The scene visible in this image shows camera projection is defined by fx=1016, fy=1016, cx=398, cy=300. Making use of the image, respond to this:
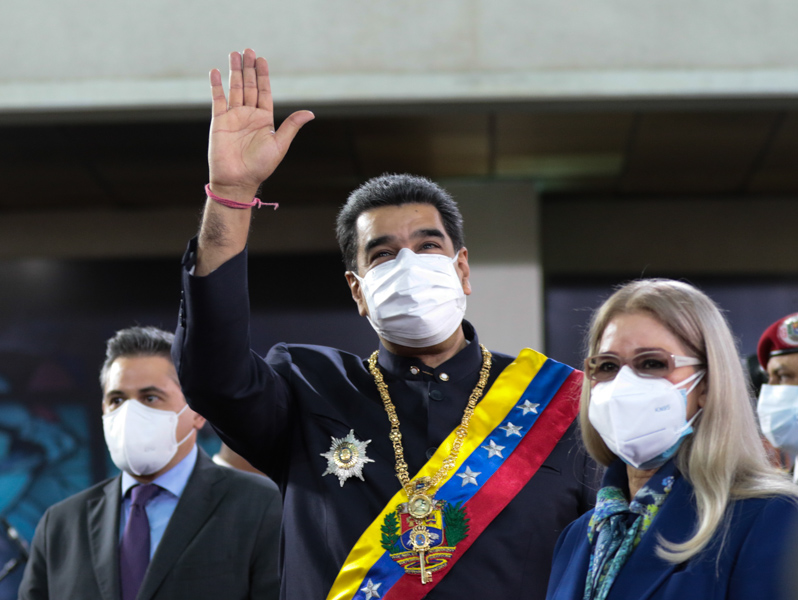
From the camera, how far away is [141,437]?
3547 millimetres

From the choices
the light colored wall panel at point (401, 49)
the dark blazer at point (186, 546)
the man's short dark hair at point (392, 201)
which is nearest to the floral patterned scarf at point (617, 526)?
the man's short dark hair at point (392, 201)

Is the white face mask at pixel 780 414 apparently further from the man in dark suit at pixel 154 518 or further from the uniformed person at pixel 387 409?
the man in dark suit at pixel 154 518

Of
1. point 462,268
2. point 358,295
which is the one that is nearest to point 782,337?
point 462,268

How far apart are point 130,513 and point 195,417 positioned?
0.44 metres

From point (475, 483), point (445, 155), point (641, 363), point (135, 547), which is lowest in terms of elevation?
point (135, 547)

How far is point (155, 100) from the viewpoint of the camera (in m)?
6.20

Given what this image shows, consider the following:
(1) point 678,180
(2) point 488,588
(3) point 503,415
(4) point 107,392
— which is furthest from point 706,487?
(1) point 678,180

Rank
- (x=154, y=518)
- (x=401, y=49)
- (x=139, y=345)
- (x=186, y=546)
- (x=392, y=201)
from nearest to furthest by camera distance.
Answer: (x=392, y=201)
(x=186, y=546)
(x=154, y=518)
(x=139, y=345)
(x=401, y=49)

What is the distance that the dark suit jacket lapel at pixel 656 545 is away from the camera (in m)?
1.85

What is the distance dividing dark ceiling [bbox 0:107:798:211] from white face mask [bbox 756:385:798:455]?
3018 millimetres

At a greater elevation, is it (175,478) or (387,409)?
(387,409)

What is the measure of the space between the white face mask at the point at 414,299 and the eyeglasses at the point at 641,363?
1.73 ft

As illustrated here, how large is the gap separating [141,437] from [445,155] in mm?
4051

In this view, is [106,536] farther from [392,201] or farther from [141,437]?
[392,201]
